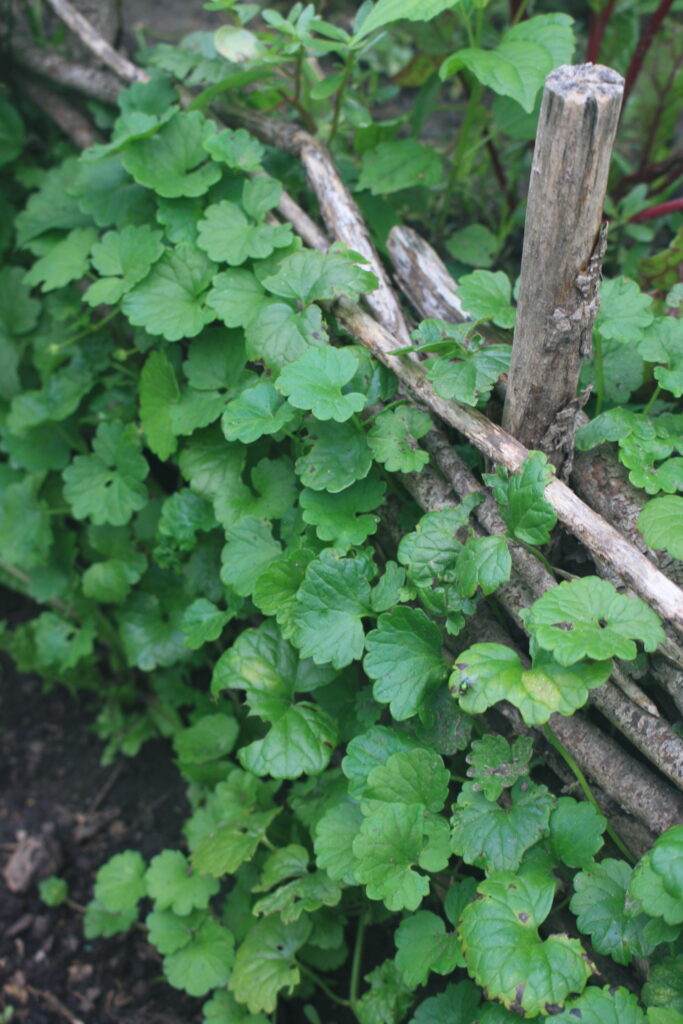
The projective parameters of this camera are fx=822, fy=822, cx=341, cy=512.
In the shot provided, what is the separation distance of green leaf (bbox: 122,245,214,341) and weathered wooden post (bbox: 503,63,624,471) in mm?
979

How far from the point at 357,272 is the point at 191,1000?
2.13 m

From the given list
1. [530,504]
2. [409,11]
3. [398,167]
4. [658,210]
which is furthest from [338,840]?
[658,210]

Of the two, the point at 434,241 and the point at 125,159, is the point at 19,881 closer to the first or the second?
the point at 125,159

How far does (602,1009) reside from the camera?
1457 millimetres

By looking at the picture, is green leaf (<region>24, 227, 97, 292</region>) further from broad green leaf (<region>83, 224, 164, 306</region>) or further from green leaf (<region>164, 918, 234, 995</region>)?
green leaf (<region>164, 918, 234, 995</region>)

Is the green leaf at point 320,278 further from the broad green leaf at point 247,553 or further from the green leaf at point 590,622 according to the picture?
the green leaf at point 590,622

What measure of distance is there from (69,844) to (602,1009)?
1948 millimetres

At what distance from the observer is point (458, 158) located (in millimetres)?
2703

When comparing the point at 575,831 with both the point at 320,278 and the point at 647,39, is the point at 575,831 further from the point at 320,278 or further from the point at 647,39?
the point at 647,39

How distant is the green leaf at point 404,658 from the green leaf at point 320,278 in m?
0.86

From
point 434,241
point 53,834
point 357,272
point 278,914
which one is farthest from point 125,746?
point 434,241

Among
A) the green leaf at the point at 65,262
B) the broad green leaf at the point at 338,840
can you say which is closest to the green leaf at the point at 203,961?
the broad green leaf at the point at 338,840

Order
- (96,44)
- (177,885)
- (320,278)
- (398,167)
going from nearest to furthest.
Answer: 1. (320,278)
2. (177,885)
3. (398,167)
4. (96,44)

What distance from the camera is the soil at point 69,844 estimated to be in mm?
2430
